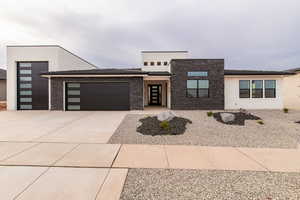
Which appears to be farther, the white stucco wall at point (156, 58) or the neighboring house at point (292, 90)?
the white stucco wall at point (156, 58)

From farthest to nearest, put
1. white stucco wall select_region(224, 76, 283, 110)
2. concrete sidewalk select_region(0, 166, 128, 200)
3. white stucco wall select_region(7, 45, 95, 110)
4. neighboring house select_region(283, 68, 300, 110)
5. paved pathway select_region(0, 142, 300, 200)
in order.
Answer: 1. neighboring house select_region(283, 68, 300, 110)
2. white stucco wall select_region(7, 45, 95, 110)
3. white stucco wall select_region(224, 76, 283, 110)
4. paved pathway select_region(0, 142, 300, 200)
5. concrete sidewalk select_region(0, 166, 128, 200)

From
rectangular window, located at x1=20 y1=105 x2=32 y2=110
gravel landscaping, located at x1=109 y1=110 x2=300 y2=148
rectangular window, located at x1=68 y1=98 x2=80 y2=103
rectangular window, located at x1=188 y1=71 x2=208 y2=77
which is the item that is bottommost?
gravel landscaping, located at x1=109 y1=110 x2=300 y2=148

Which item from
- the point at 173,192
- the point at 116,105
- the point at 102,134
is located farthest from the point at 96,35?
the point at 173,192

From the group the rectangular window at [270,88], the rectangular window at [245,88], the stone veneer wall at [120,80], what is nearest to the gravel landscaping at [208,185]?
the stone veneer wall at [120,80]

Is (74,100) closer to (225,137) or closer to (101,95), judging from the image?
(101,95)

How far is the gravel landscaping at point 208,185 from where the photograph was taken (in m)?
2.27

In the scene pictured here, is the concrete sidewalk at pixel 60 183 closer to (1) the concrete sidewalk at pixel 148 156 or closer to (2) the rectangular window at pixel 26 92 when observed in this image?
(1) the concrete sidewalk at pixel 148 156

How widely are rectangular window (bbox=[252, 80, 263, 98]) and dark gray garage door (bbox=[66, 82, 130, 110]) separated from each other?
1103cm

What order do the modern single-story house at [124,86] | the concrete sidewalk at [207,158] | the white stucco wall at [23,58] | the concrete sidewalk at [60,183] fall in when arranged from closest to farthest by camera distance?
the concrete sidewalk at [60,183] < the concrete sidewalk at [207,158] < the modern single-story house at [124,86] < the white stucco wall at [23,58]

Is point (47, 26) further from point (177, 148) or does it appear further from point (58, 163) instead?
point (177, 148)

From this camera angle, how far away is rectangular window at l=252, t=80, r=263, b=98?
1224 centimetres

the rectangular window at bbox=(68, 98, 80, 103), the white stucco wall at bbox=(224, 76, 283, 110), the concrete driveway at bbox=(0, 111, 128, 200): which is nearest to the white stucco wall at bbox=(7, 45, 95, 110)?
the rectangular window at bbox=(68, 98, 80, 103)

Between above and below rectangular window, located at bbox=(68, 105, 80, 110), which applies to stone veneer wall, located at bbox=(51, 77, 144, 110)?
above

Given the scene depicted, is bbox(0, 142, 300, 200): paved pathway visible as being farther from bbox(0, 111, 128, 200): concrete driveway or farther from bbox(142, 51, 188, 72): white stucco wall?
bbox(142, 51, 188, 72): white stucco wall
